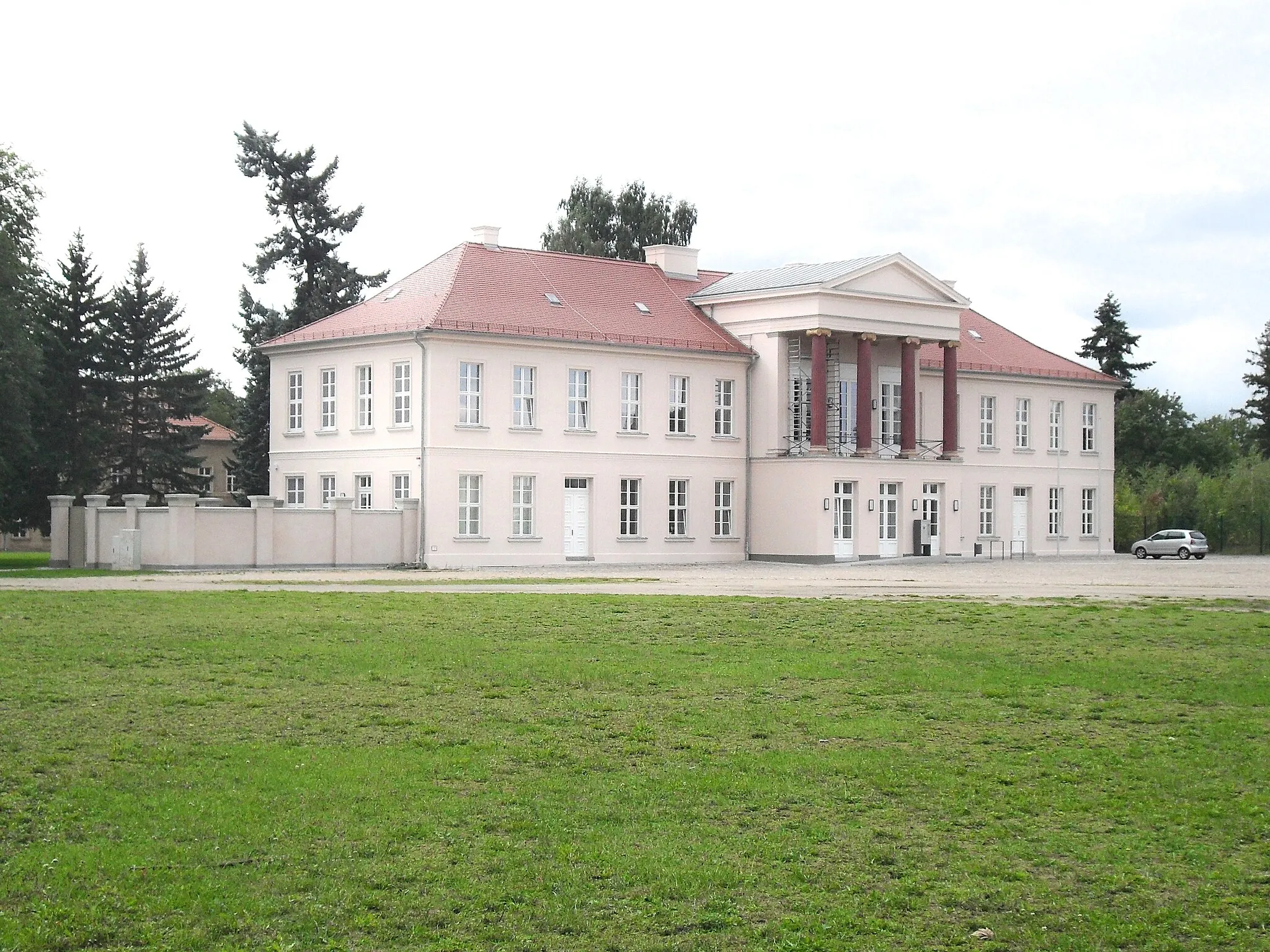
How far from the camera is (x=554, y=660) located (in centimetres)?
1889

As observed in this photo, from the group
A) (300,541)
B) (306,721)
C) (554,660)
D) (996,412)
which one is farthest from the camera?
(996,412)

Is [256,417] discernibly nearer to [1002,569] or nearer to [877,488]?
[877,488]

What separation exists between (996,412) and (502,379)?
22536 millimetres

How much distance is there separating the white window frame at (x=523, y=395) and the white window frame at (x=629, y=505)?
154 inches

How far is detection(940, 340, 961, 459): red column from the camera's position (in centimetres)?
5844

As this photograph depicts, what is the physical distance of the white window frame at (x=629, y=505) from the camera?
52406 millimetres

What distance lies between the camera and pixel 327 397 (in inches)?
2045

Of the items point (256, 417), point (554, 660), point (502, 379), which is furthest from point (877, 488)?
point (554, 660)

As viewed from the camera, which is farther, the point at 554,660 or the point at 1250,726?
the point at 554,660

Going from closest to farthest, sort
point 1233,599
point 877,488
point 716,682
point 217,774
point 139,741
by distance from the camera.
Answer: point 217,774 → point 139,741 → point 716,682 → point 1233,599 → point 877,488

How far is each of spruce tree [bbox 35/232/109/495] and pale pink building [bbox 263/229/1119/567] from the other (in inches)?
301

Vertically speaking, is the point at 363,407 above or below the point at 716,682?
above

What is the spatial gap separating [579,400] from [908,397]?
39.8 ft

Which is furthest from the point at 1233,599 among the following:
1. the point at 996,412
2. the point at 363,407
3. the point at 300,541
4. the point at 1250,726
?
the point at 996,412
